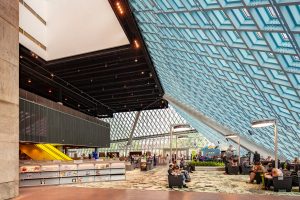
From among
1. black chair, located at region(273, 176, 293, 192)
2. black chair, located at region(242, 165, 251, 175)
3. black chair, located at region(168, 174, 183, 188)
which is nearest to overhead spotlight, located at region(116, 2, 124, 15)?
black chair, located at region(168, 174, 183, 188)

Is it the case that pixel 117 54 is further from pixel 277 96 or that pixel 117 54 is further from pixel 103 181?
pixel 277 96

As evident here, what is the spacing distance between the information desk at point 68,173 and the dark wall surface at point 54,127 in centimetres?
356

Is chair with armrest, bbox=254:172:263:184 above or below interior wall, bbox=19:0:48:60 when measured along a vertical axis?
below

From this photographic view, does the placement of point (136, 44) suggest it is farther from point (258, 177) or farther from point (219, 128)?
point (219, 128)

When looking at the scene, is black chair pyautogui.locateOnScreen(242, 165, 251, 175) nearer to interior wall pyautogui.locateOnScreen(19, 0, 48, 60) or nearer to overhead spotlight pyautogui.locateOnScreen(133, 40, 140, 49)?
overhead spotlight pyautogui.locateOnScreen(133, 40, 140, 49)

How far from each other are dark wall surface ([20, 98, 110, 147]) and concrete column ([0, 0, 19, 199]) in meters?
7.20

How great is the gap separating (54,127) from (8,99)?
43.5ft

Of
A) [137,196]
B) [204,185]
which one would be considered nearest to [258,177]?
[204,185]

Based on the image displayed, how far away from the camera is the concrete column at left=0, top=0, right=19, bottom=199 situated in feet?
41.2

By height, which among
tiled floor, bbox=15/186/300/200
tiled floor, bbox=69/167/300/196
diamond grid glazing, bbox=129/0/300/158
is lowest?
tiled floor, bbox=69/167/300/196

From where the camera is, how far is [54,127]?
84.8 ft

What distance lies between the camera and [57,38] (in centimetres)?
2458

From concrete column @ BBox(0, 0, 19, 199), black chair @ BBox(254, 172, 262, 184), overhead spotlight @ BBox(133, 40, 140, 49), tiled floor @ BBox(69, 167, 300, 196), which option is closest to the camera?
concrete column @ BBox(0, 0, 19, 199)

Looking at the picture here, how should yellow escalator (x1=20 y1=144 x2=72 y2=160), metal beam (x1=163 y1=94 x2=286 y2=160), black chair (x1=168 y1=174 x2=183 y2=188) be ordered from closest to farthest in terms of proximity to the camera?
black chair (x1=168 y1=174 x2=183 y2=188) < yellow escalator (x1=20 y1=144 x2=72 y2=160) < metal beam (x1=163 y1=94 x2=286 y2=160)
